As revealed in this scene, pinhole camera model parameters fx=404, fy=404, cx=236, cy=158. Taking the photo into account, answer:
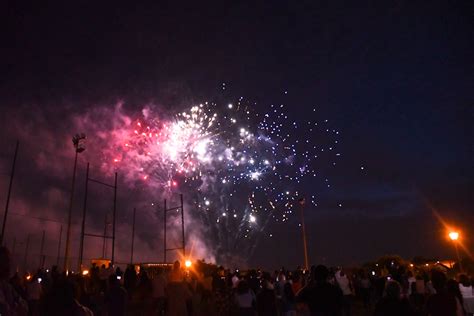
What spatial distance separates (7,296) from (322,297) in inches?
173

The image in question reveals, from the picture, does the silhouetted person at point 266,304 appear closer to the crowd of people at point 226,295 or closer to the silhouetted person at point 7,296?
the crowd of people at point 226,295

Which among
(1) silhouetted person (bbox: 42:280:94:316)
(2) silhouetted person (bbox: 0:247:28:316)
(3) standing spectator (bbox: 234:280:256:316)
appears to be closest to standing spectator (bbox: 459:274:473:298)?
(3) standing spectator (bbox: 234:280:256:316)

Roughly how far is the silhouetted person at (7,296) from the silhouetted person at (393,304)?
4812 mm

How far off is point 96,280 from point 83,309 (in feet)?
51.9

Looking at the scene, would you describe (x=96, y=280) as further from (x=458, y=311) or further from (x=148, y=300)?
(x=458, y=311)

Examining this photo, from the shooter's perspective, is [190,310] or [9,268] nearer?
[9,268]

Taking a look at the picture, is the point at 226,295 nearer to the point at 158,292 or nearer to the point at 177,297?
the point at 158,292

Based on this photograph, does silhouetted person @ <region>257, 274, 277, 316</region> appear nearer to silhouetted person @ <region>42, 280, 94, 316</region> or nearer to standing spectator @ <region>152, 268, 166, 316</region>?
standing spectator @ <region>152, 268, 166, 316</region>

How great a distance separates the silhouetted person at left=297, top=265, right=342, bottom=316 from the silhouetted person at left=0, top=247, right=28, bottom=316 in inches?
159

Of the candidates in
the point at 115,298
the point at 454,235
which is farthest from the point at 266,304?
the point at 454,235

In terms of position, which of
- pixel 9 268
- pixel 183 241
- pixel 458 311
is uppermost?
pixel 183 241

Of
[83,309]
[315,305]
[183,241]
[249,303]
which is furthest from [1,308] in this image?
[183,241]

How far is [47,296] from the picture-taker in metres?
5.01

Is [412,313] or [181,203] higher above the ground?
[181,203]
